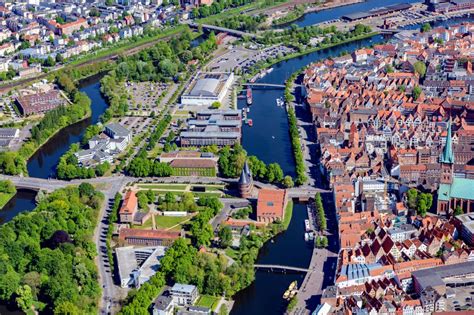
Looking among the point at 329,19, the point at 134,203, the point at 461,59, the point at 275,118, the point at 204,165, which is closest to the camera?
the point at 134,203

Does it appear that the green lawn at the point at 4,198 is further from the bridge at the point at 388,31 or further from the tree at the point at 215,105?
the bridge at the point at 388,31

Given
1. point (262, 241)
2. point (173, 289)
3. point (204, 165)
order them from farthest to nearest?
point (204, 165) → point (262, 241) → point (173, 289)

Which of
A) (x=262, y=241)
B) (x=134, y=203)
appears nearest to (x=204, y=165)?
(x=134, y=203)

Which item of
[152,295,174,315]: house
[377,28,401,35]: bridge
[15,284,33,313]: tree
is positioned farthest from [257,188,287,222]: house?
[377,28,401,35]: bridge

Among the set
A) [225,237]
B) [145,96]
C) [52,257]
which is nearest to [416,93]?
[145,96]

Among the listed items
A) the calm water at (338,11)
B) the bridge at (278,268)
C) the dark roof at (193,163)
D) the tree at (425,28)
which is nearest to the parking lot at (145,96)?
the dark roof at (193,163)

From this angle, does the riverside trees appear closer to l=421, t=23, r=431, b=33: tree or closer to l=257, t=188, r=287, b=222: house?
l=257, t=188, r=287, b=222: house

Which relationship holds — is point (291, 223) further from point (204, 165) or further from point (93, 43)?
point (93, 43)
